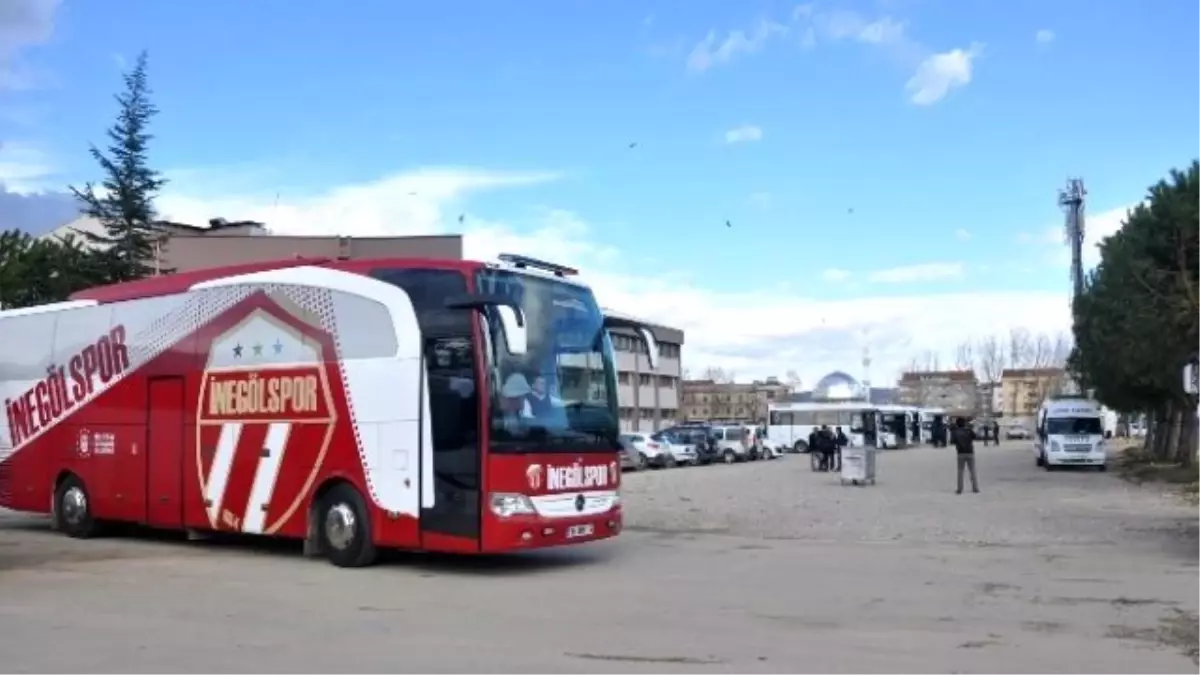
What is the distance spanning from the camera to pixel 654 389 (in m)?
109

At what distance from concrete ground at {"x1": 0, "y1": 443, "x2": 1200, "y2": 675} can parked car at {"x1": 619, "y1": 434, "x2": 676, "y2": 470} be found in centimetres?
2885

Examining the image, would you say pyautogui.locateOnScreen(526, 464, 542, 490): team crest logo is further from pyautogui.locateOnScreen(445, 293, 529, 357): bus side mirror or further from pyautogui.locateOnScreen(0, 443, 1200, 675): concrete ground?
pyautogui.locateOnScreen(445, 293, 529, 357): bus side mirror

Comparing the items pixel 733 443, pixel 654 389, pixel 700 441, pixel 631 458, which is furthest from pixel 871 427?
pixel 654 389

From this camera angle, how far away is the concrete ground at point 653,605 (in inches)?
369

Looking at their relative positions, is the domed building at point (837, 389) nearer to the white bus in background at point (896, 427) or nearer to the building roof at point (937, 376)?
the white bus in background at point (896, 427)

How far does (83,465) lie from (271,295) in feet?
17.8

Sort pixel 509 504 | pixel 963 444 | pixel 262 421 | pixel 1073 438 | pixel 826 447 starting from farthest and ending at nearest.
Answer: pixel 1073 438 → pixel 826 447 → pixel 963 444 → pixel 262 421 → pixel 509 504

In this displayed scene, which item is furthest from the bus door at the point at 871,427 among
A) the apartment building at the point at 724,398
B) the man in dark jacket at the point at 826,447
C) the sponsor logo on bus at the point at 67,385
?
the apartment building at the point at 724,398

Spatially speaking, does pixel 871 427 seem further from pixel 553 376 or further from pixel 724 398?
pixel 724 398

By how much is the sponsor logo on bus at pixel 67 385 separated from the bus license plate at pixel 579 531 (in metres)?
7.74

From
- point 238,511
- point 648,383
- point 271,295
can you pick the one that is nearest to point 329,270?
→ point 271,295

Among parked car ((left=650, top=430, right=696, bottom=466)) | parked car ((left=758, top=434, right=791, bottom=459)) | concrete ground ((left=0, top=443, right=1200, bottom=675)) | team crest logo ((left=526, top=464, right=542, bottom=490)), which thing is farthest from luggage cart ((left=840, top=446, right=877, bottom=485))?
parked car ((left=758, top=434, right=791, bottom=459))

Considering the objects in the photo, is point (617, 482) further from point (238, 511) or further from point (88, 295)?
point (88, 295)

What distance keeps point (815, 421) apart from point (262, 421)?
57.7m
